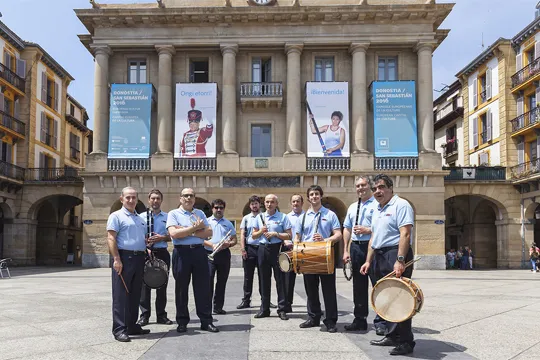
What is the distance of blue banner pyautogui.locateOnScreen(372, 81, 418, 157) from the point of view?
29828mm

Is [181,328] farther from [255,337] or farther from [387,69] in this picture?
[387,69]

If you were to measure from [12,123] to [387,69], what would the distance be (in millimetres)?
24008

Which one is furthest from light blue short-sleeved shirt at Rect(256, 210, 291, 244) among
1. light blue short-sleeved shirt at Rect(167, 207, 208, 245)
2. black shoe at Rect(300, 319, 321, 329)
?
light blue short-sleeved shirt at Rect(167, 207, 208, 245)

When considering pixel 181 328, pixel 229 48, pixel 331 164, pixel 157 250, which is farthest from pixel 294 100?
pixel 181 328

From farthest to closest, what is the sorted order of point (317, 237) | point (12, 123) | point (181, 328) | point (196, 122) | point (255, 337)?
point (12, 123) < point (196, 122) < point (317, 237) < point (181, 328) < point (255, 337)

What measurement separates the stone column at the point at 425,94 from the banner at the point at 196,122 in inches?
459

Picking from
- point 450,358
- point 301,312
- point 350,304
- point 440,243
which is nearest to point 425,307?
point 350,304

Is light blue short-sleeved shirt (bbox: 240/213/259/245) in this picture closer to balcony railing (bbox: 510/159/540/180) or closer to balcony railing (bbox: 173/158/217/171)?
balcony railing (bbox: 173/158/217/171)

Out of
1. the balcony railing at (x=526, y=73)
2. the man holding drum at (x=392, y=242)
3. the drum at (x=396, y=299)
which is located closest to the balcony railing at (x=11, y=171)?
the man holding drum at (x=392, y=242)

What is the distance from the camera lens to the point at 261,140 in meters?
32.3

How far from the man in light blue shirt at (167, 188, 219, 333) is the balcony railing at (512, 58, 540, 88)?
1166 inches

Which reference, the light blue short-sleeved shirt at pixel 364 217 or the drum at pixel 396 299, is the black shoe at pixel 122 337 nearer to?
the drum at pixel 396 299

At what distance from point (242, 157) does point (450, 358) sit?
25.2 meters

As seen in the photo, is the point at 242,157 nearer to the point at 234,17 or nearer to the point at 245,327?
the point at 234,17
